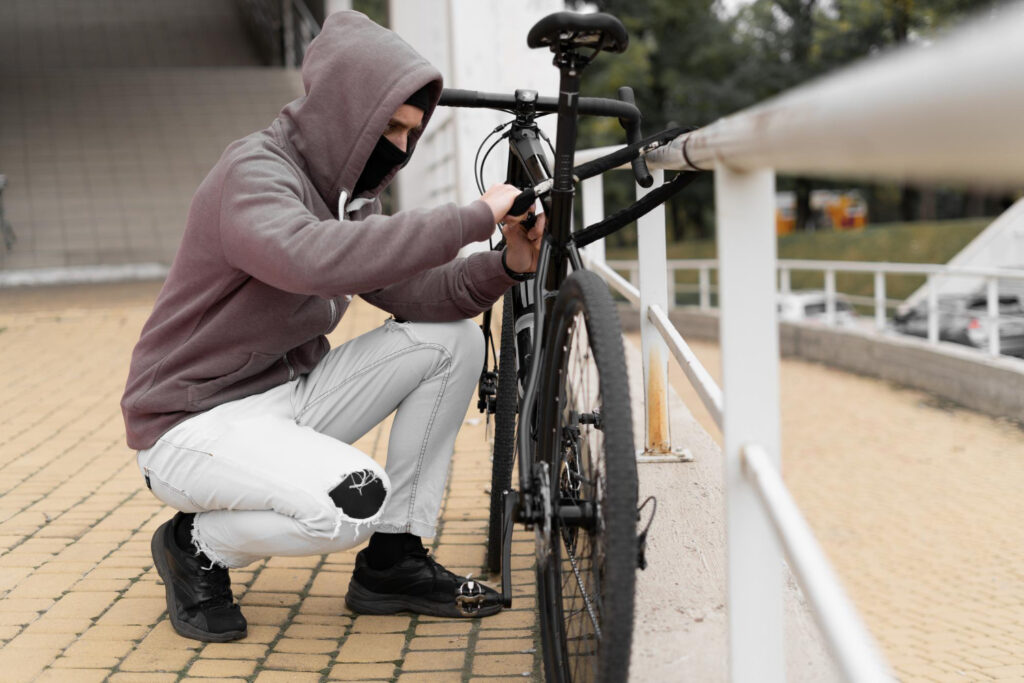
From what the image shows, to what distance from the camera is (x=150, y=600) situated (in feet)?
10.1

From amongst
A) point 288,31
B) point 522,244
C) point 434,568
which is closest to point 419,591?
point 434,568

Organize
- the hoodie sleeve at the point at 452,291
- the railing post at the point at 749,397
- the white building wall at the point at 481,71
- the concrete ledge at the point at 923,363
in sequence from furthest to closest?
the concrete ledge at the point at 923,363 < the white building wall at the point at 481,71 < the hoodie sleeve at the point at 452,291 < the railing post at the point at 749,397

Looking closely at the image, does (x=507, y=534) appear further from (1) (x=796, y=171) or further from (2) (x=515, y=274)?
(1) (x=796, y=171)

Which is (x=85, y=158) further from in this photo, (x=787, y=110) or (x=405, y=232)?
(x=787, y=110)

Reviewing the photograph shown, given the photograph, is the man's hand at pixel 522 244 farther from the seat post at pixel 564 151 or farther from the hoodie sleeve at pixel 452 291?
the seat post at pixel 564 151

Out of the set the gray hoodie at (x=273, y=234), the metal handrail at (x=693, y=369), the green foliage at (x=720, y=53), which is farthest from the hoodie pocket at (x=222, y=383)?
the green foliage at (x=720, y=53)

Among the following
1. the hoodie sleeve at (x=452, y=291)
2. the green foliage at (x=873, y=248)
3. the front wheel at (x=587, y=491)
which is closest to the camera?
the front wheel at (x=587, y=491)

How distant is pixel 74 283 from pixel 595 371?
12.0 metres

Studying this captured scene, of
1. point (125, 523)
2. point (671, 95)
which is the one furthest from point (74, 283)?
point (671, 95)

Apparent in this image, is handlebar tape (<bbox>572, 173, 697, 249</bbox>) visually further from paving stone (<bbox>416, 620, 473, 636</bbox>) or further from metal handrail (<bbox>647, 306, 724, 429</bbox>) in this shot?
paving stone (<bbox>416, 620, 473, 636</bbox>)

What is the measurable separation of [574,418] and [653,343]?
1.42m

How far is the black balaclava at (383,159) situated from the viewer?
2.70 m

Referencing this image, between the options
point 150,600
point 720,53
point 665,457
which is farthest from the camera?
point 720,53

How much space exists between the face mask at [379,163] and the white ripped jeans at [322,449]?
362 mm
